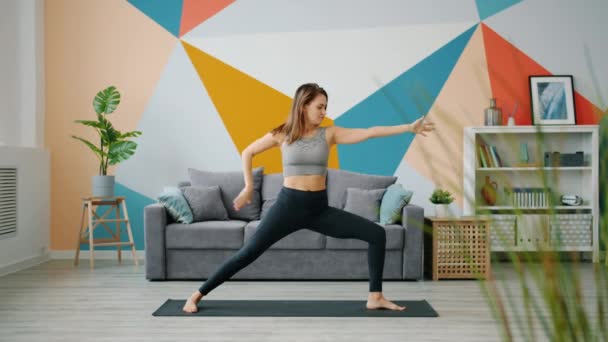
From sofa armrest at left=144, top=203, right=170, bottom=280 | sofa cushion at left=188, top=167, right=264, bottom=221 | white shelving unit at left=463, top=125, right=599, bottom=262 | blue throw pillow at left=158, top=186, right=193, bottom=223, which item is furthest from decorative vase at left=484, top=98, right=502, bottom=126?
sofa armrest at left=144, top=203, right=170, bottom=280

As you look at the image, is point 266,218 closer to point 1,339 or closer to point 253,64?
point 1,339

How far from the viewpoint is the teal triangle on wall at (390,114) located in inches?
222

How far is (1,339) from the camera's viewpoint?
3002 millimetres

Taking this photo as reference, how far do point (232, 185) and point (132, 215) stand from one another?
1.18 meters

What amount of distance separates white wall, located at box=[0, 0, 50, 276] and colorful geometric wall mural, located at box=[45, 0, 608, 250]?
0.49ft

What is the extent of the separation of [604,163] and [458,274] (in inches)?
163

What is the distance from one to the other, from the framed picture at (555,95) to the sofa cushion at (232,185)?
107 inches

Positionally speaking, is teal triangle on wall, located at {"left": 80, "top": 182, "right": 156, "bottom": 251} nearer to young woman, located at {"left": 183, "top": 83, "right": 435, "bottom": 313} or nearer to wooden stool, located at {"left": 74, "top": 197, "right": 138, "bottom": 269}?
wooden stool, located at {"left": 74, "top": 197, "right": 138, "bottom": 269}

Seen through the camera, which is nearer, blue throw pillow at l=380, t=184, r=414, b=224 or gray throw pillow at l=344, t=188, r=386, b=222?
blue throw pillow at l=380, t=184, r=414, b=224

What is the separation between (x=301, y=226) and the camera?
3479 millimetres

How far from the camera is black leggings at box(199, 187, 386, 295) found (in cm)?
343

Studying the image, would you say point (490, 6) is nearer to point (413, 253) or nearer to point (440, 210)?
point (440, 210)

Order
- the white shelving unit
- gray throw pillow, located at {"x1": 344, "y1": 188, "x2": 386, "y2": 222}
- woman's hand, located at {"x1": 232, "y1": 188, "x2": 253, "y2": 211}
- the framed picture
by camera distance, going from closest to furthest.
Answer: woman's hand, located at {"x1": 232, "y1": 188, "x2": 253, "y2": 211}
gray throw pillow, located at {"x1": 344, "y1": 188, "x2": 386, "y2": 222}
the white shelving unit
the framed picture

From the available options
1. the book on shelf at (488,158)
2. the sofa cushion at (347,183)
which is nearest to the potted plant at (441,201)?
the sofa cushion at (347,183)
